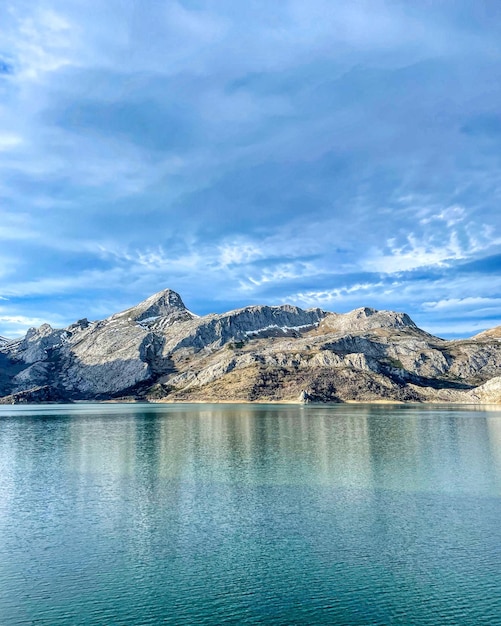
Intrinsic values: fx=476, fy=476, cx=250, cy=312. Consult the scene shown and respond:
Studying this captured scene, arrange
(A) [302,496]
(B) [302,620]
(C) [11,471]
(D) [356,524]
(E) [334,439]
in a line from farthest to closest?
(E) [334,439] < (C) [11,471] < (A) [302,496] < (D) [356,524] < (B) [302,620]

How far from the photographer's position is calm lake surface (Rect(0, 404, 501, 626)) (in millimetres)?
32091

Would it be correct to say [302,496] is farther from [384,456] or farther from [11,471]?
[11,471]

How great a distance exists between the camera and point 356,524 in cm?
5003

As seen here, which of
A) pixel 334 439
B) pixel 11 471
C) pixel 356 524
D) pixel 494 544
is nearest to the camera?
pixel 494 544

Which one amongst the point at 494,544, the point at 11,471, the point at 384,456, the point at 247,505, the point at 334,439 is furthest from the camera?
the point at 334,439

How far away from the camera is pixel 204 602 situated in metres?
32.8

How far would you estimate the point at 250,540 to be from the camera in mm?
45562

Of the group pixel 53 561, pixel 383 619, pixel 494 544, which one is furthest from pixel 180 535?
pixel 494 544

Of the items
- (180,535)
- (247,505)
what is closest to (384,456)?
(247,505)

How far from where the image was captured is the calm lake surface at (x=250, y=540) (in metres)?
32.1

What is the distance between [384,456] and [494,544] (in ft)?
178

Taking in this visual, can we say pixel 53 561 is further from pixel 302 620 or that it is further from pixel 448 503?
pixel 448 503

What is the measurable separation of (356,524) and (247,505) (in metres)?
14.0

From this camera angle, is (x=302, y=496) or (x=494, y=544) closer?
(x=494, y=544)
